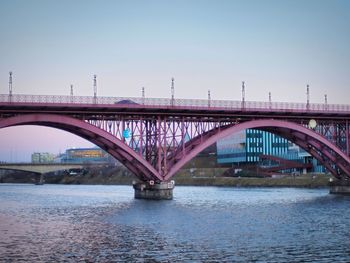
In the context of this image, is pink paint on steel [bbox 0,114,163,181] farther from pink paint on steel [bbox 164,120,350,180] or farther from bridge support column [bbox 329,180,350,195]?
bridge support column [bbox 329,180,350,195]

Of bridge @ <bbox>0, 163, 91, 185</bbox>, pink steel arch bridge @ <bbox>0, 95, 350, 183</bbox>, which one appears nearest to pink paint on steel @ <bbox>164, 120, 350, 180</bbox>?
pink steel arch bridge @ <bbox>0, 95, 350, 183</bbox>

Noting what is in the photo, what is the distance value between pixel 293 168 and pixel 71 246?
478ft

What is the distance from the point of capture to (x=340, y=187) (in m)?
107

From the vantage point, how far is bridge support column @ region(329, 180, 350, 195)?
106188 millimetres

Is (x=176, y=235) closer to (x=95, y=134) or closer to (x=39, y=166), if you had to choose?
(x=95, y=134)

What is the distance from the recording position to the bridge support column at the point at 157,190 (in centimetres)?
8819

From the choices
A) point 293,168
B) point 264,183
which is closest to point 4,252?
point 264,183

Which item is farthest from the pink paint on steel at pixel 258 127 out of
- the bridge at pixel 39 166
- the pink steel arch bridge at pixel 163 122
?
the bridge at pixel 39 166

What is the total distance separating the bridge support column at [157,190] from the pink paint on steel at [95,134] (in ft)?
4.23

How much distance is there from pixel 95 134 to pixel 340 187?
164 ft

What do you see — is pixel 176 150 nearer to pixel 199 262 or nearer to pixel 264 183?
pixel 199 262

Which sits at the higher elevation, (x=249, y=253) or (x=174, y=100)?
(x=174, y=100)

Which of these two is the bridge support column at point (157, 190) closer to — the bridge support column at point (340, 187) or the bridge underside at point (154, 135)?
the bridge underside at point (154, 135)

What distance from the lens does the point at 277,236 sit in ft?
156
